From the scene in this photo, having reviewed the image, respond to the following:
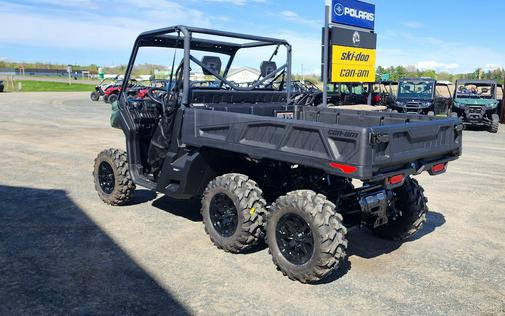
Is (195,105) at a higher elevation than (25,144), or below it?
higher

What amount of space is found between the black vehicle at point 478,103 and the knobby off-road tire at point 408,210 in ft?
47.5

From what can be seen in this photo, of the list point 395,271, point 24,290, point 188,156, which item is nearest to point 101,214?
point 188,156

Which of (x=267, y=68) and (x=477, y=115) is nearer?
(x=267, y=68)

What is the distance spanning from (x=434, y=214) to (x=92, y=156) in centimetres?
732

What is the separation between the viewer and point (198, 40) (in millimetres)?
5969

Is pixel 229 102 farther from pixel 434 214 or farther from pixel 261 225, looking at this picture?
pixel 434 214

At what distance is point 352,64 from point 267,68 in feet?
39.2

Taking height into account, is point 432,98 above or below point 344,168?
above

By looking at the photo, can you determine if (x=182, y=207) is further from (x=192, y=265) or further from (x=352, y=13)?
(x=352, y=13)

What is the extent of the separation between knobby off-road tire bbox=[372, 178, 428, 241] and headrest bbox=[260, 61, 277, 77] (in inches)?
92.4

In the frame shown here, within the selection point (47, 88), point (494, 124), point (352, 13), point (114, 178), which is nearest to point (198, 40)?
point (114, 178)

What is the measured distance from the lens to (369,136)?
367cm

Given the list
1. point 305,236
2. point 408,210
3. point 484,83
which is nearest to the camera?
point 305,236

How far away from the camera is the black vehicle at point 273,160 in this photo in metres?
4.00
